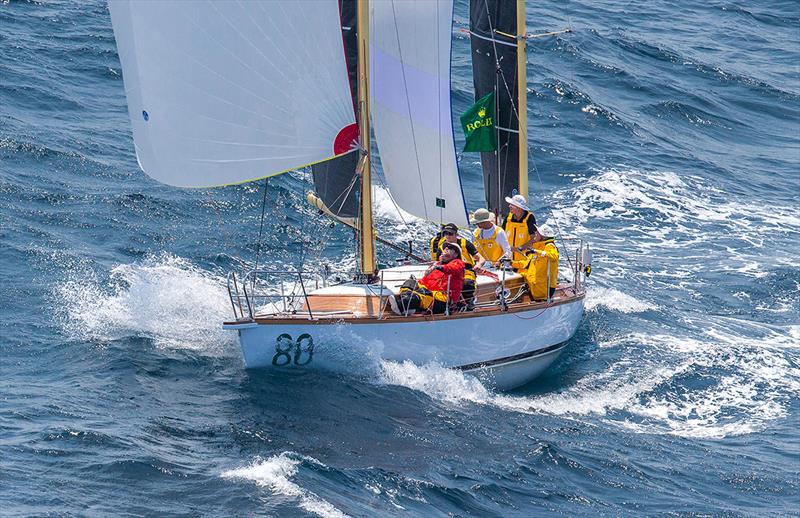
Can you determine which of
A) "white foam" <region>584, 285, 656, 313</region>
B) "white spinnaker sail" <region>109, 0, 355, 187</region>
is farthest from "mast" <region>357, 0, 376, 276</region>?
"white foam" <region>584, 285, 656, 313</region>

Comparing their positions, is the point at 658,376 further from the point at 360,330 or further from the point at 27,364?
the point at 27,364

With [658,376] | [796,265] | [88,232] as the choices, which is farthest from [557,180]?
[88,232]

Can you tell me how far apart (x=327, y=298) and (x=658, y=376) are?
6009mm

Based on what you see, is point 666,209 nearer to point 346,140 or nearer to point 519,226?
point 519,226

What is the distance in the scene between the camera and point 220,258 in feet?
75.0

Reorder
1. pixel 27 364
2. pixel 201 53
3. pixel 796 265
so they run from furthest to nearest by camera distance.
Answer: pixel 796 265 → pixel 27 364 → pixel 201 53

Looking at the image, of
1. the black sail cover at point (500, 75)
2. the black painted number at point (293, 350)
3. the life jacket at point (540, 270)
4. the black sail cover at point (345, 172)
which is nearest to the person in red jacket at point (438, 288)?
the black painted number at point (293, 350)

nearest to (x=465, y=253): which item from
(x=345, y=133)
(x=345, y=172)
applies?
(x=345, y=172)

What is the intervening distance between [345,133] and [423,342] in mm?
3441

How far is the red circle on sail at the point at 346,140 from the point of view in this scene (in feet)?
56.9

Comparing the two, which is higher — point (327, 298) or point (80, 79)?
point (80, 79)

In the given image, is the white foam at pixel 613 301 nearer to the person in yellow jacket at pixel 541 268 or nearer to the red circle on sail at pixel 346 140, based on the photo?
the person in yellow jacket at pixel 541 268

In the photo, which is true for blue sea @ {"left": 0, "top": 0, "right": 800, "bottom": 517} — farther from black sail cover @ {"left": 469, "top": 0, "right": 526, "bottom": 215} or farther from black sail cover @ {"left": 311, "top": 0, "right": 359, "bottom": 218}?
black sail cover @ {"left": 469, "top": 0, "right": 526, "bottom": 215}

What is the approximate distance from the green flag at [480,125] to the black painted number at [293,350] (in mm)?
5949
